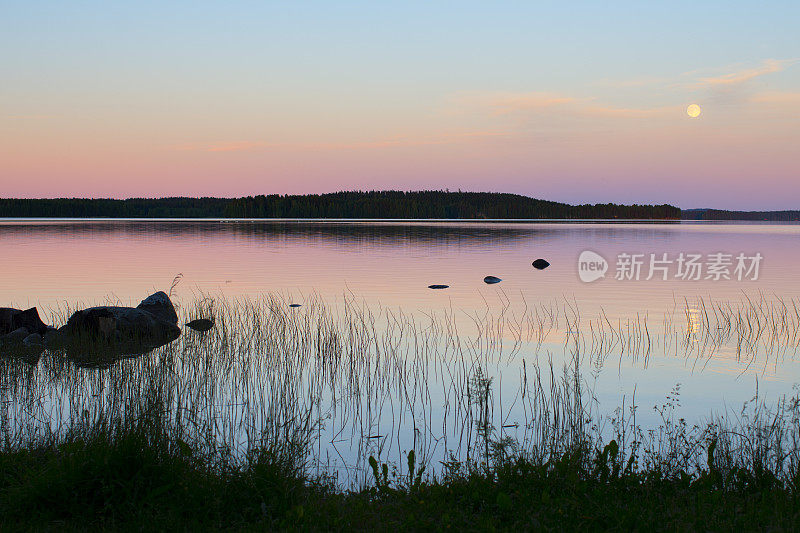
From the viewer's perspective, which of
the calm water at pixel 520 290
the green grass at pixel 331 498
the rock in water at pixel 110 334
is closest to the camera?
the green grass at pixel 331 498

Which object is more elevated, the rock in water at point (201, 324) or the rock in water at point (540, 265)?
the rock in water at point (540, 265)

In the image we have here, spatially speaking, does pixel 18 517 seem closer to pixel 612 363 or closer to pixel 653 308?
pixel 612 363

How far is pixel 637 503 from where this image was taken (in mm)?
7395

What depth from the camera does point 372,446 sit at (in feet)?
35.9

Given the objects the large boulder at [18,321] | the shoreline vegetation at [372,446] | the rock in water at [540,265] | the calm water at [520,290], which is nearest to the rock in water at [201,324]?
the shoreline vegetation at [372,446]

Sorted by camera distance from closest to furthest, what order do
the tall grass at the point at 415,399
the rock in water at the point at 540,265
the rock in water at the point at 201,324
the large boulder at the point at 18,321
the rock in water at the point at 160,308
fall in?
the tall grass at the point at 415,399 → the large boulder at the point at 18,321 → the rock in water at the point at 160,308 → the rock in water at the point at 201,324 → the rock in water at the point at 540,265

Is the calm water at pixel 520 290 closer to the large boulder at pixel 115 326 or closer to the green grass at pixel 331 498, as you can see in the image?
the green grass at pixel 331 498

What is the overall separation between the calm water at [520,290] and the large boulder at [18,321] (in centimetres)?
587

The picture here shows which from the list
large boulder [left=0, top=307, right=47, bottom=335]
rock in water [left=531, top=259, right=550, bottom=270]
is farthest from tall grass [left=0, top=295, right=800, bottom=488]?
rock in water [left=531, top=259, right=550, bottom=270]

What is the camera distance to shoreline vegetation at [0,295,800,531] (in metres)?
7.18

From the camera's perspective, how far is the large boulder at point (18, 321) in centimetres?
1844

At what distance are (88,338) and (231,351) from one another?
3.82 meters

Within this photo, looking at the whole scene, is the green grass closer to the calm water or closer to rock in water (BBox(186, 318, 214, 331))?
the calm water

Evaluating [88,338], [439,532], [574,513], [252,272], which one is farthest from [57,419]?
[252,272]
